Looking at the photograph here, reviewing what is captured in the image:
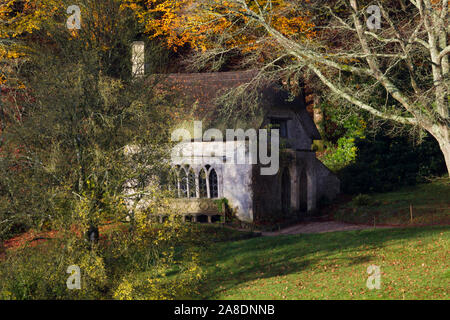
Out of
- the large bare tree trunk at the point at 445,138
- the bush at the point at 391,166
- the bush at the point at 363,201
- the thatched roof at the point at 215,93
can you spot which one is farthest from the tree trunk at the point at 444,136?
the bush at the point at 391,166

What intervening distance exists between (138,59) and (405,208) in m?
12.7

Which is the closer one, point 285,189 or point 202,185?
point 202,185

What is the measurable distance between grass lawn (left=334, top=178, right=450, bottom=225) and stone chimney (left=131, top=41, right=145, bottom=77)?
422 inches

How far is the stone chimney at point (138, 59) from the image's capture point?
1723 centimetres

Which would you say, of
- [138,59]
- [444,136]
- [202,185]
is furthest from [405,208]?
[138,59]

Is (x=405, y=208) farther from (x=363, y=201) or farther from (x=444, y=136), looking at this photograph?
(x=444, y=136)

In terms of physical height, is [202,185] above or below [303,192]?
above

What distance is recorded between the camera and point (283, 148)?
24.4 meters

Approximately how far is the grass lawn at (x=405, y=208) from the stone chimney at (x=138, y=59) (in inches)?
422

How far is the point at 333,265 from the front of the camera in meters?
15.5

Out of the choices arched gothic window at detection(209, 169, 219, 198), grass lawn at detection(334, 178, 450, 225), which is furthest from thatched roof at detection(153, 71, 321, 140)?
grass lawn at detection(334, 178, 450, 225)
